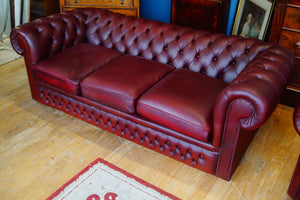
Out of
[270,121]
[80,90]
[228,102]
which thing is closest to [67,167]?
[80,90]

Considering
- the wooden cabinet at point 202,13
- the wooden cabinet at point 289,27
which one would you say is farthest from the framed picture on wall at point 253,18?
the wooden cabinet at point 289,27

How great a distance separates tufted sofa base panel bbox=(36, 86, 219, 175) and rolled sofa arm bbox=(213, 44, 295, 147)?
0.16 metres

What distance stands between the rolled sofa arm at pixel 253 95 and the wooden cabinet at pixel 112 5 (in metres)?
1.80

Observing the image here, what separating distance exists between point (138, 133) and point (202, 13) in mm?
1593

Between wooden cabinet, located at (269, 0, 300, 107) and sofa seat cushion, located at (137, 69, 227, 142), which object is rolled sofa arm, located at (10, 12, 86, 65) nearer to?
sofa seat cushion, located at (137, 69, 227, 142)

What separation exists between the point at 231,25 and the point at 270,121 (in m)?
1.14

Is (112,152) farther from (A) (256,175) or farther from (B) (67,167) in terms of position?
(A) (256,175)

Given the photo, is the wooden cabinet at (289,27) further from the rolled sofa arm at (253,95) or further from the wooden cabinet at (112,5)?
the wooden cabinet at (112,5)

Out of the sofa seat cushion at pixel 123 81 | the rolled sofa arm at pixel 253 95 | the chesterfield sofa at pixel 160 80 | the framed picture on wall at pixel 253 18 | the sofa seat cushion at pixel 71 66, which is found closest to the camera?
the rolled sofa arm at pixel 253 95

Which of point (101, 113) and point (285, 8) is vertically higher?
point (285, 8)

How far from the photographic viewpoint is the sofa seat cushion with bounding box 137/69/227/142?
73.9 inches

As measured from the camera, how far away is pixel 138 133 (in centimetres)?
217

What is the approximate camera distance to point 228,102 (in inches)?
66.9

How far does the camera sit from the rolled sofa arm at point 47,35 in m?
2.46
